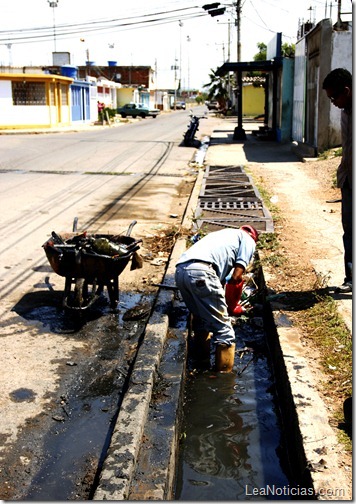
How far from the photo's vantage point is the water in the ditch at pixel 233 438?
12.8 feet

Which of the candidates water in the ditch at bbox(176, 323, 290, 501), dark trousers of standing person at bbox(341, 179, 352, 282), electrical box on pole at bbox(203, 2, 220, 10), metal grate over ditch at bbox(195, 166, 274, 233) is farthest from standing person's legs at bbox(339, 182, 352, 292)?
electrical box on pole at bbox(203, 2, 220, 10)

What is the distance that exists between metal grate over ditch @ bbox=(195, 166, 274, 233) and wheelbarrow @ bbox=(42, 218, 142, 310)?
3.43 metres

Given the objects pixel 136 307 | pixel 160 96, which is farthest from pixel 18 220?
pixel 160 96

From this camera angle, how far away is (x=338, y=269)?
23.3 feet

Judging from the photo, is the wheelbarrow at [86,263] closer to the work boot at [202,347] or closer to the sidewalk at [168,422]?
the sidewalk at [168,422]

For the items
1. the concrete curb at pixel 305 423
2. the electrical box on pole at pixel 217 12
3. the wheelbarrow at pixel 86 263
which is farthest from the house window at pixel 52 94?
the concrete curb at pixel 305 423

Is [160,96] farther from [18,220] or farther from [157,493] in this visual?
[157,493]

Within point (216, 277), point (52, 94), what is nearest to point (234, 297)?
point (216, 277)

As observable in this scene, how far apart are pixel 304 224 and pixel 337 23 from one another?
35.3 feet

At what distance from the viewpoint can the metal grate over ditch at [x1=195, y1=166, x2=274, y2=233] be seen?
32.6 ft

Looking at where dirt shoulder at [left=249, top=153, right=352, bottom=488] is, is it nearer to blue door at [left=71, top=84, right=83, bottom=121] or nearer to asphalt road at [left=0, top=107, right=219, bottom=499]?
asphalt road at [left=0, top=107, right=219, bottom=499]

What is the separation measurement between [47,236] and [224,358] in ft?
15.8

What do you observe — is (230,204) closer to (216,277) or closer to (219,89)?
(216,277)

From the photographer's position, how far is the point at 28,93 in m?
41.1
